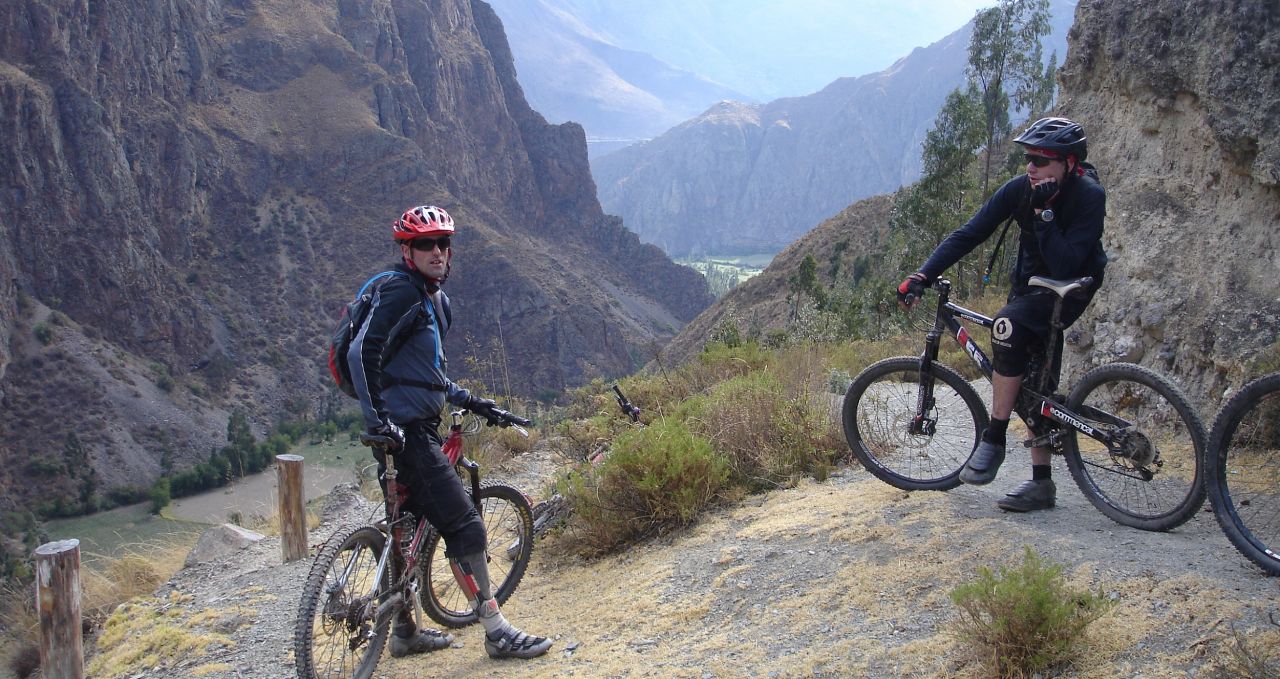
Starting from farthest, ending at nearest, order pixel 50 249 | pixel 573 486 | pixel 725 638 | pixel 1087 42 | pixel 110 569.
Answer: pixel 50 249
pixel 110 569
pixel 1087 42
pixel 573 486
pixel 725 638

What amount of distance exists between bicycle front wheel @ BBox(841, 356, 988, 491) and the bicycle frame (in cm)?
5

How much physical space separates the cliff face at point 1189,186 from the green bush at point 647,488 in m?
3.22

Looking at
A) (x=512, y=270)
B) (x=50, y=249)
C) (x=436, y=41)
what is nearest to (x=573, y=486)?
(x=50, y=249)

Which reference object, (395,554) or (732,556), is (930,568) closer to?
(732,556)

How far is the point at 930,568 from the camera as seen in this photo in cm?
434

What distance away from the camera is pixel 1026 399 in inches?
192

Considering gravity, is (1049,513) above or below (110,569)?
above

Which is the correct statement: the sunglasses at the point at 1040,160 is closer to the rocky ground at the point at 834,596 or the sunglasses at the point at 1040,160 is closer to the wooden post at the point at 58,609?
the rocky ground at the point at 834,596

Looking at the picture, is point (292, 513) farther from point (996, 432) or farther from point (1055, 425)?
point (1055, 425)

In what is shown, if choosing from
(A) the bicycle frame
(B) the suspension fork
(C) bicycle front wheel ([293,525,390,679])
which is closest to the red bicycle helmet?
(C) bicycle front wheel ([293,525,390,679])

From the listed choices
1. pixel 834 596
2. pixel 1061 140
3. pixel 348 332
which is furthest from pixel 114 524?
pixel 1061 140

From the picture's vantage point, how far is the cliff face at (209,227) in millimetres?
76000

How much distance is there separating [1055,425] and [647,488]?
2.64 meters

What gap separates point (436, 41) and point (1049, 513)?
525 ft
